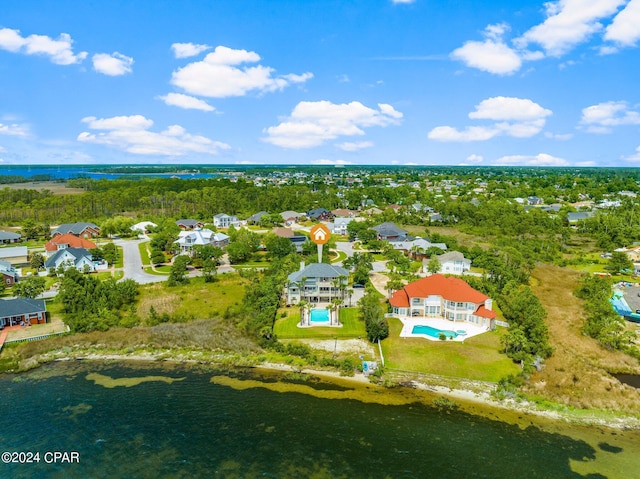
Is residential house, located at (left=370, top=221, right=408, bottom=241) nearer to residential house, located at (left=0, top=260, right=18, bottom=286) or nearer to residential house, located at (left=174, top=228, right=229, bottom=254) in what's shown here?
residential house, located at (left=174, top=228, right=229, bottom=254)

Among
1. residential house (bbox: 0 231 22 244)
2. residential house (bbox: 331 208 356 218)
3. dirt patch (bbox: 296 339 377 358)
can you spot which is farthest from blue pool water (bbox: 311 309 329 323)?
residential house (bbox: 0 231 22 244)

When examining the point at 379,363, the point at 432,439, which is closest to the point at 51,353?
the point at 379,363

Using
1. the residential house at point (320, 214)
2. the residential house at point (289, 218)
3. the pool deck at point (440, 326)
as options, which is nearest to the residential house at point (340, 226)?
the residential house at point (289, 218)

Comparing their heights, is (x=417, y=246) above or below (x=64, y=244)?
above

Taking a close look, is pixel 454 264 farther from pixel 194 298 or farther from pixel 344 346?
pixel 194 298

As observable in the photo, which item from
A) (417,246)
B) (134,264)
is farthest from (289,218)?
(134,264)
